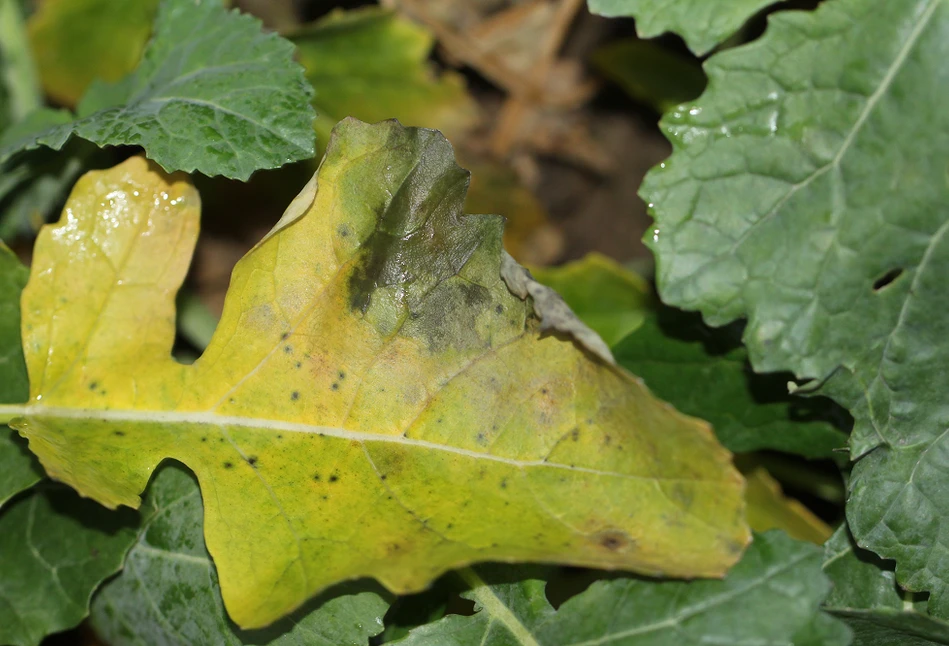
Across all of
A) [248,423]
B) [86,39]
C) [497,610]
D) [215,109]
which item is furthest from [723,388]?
[86,39]

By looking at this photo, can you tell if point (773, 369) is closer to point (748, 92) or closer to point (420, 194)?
point (748, 92)

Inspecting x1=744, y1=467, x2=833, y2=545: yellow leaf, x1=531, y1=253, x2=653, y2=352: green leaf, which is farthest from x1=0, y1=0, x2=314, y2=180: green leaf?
x1=744, y1=467, x2=833, y2=545: yellow leaf

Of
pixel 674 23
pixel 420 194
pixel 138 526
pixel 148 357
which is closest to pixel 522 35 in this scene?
pixel 674 23

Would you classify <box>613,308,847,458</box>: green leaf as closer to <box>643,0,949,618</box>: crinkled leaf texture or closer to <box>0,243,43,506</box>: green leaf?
<box>643,0,949,618</box>: crinkled leaf texture

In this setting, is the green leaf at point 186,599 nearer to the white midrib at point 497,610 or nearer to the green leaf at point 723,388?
the white midrib at point 497,610

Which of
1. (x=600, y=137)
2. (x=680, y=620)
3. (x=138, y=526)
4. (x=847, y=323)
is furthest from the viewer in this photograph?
(x=600, y=137)

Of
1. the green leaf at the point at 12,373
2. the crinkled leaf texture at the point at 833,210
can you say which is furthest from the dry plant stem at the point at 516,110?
the green leaf at the point at 12,373

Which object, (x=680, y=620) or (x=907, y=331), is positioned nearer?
(x=680, y=620)
